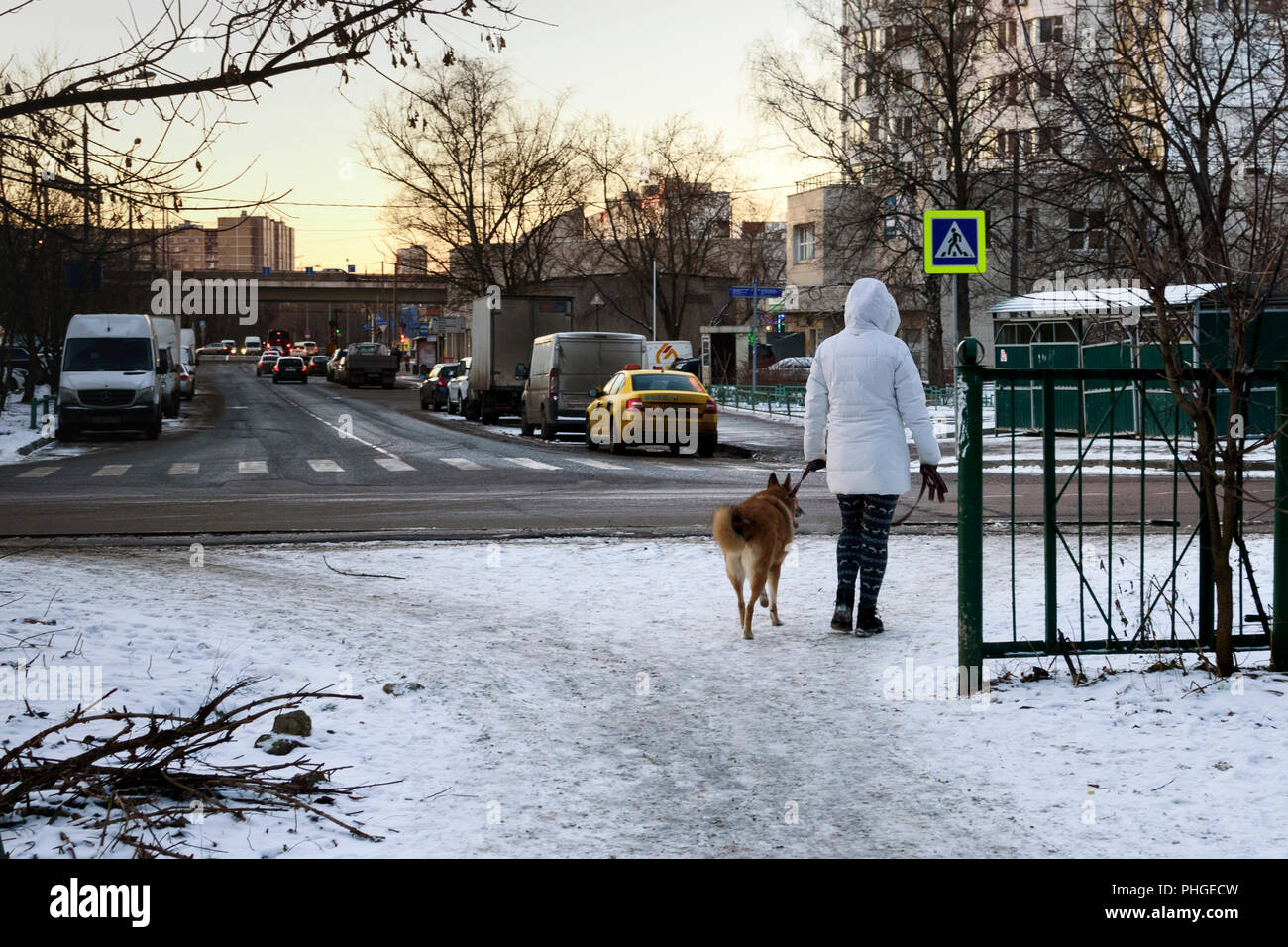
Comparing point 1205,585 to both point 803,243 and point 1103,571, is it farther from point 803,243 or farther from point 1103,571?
point 803,243

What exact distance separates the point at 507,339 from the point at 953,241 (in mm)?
22690

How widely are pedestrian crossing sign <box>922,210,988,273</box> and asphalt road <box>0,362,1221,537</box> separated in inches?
110

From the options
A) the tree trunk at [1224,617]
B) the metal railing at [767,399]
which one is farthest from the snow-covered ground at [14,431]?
the tree trunk at [1224,617]

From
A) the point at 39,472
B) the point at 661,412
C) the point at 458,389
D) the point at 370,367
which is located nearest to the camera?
the point at 39,472

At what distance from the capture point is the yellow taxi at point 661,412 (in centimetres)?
2558

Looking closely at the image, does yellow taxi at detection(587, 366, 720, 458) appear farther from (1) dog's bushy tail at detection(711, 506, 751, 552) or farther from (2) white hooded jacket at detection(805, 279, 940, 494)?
(2) white hooded jacket at detection(805, 279, 940, 494)

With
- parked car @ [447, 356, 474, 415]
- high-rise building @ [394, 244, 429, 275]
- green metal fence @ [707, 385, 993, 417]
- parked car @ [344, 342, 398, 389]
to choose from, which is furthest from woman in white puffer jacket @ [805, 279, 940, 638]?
parked car @ [344, 342, 398, 389]

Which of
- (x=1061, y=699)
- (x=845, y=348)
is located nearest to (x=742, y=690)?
(x=1061, y=699)

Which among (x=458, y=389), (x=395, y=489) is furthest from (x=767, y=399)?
(x=395, y=489)

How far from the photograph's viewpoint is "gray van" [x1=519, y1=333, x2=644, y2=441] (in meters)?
29.3

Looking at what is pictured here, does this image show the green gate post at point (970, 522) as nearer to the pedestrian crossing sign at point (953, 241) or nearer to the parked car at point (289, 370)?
the pedestrian crossing sign at point (953, 241)

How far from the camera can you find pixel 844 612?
799 cm

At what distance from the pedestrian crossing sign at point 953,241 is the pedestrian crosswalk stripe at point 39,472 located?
46.3ft
